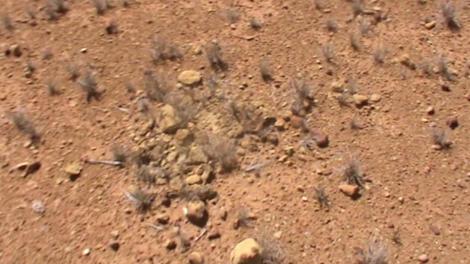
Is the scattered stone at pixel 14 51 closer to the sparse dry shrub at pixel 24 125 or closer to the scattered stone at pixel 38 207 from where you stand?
the sparse dry shrub at pixel 24 125

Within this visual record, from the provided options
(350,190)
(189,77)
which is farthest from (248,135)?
(350,190)

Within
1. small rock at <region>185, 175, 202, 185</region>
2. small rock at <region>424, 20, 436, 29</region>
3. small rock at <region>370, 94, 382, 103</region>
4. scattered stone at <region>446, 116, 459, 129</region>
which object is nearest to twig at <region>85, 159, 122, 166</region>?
small rock at <region>185, 175, 202, 185</region>

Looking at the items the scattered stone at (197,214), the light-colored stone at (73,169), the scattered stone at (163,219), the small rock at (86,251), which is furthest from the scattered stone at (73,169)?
the scattered stone at (197,214)

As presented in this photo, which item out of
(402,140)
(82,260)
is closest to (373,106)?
(402,140)

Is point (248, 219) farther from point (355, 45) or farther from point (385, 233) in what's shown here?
point (355, 45)

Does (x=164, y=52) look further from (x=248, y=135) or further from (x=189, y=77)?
(x=248, y=135)

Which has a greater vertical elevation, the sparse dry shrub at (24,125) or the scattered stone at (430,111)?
the scattered stone at (430,111)
